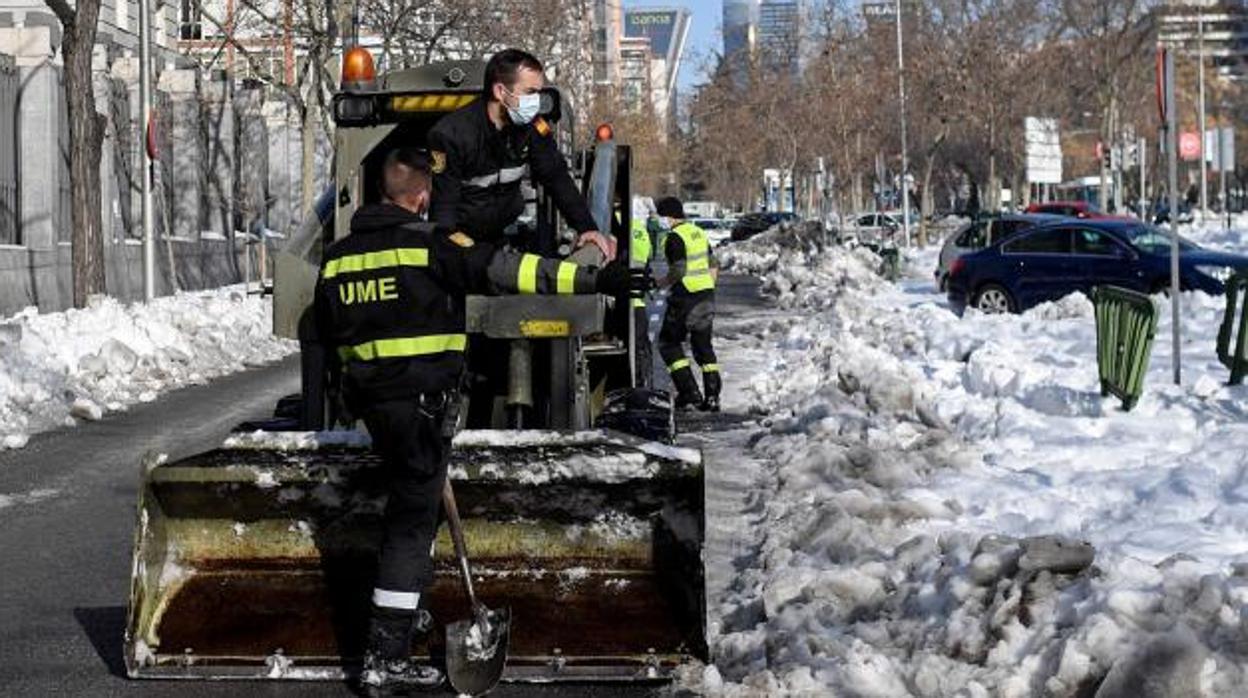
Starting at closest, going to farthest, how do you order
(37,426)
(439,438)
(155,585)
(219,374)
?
(439,438), (155,585), (37,426), (219,374)

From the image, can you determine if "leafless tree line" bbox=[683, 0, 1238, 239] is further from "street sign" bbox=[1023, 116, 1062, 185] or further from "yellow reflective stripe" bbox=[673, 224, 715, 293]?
"yellow reflective stripe" bbox=[673, 224, 715, 293]

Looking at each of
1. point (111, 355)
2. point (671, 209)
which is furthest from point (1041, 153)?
point (671, 209)

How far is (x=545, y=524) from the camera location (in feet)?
22.8

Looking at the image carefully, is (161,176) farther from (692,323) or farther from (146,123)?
(692,323)

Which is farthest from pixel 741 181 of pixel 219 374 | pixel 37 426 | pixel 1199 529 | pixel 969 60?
pixel 1199 529

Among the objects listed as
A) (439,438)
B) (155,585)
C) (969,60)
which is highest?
(969,60)

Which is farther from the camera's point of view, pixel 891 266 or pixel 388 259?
pixel 891 266

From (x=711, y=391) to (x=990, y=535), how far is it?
8.62 meters

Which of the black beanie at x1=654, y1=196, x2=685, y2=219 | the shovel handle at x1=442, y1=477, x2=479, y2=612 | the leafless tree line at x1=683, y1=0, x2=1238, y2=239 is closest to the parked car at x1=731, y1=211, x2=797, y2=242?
the leafless tree line at x1=683, y1=0, x2=1238, y2=239

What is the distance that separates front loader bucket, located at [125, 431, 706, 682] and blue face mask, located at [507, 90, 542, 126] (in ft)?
5.42

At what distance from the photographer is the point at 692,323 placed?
1600cm

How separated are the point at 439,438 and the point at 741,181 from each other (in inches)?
3622

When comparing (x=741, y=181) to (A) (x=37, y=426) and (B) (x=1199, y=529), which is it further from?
(B) (x=1199, y=529)

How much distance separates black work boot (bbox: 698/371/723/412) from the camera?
16.0 meters
